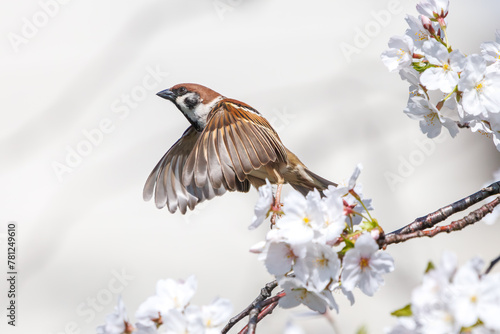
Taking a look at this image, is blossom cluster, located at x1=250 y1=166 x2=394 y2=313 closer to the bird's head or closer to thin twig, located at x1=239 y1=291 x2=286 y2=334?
thin twig, located at x1=239 y1=291 x2=286 y2=334

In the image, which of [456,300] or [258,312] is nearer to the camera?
[456,300]

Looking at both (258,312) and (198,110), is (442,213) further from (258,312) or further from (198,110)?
(198,110)

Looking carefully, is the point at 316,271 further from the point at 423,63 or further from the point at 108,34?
the point at 108,34

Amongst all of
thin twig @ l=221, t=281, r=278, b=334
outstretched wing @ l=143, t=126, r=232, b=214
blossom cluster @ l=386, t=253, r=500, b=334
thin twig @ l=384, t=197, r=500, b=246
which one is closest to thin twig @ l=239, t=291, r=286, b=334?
thin twig @ l=221, t=281, r=278, b=334

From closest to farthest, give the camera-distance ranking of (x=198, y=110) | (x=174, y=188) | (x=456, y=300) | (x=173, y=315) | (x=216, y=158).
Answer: (x=456, y=300)
(x=173, y=315)
(x=216, y=158)
(x=174, y=188)
(x=198, y=110)

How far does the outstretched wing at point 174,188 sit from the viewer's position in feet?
8.21

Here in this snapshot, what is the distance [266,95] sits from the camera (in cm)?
Result: 489

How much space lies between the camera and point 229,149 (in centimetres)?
223

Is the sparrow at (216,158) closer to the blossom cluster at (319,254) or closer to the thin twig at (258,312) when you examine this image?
the thin twig at (258,312)

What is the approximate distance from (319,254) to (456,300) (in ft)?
0.97

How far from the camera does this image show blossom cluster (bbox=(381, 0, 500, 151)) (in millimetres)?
1224

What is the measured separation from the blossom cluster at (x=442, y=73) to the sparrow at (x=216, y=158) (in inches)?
32.7

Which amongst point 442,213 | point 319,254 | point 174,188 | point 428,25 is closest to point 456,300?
point 319,254

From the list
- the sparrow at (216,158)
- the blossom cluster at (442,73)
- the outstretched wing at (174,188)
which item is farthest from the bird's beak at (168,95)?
the blossom cluster at (442,73)
